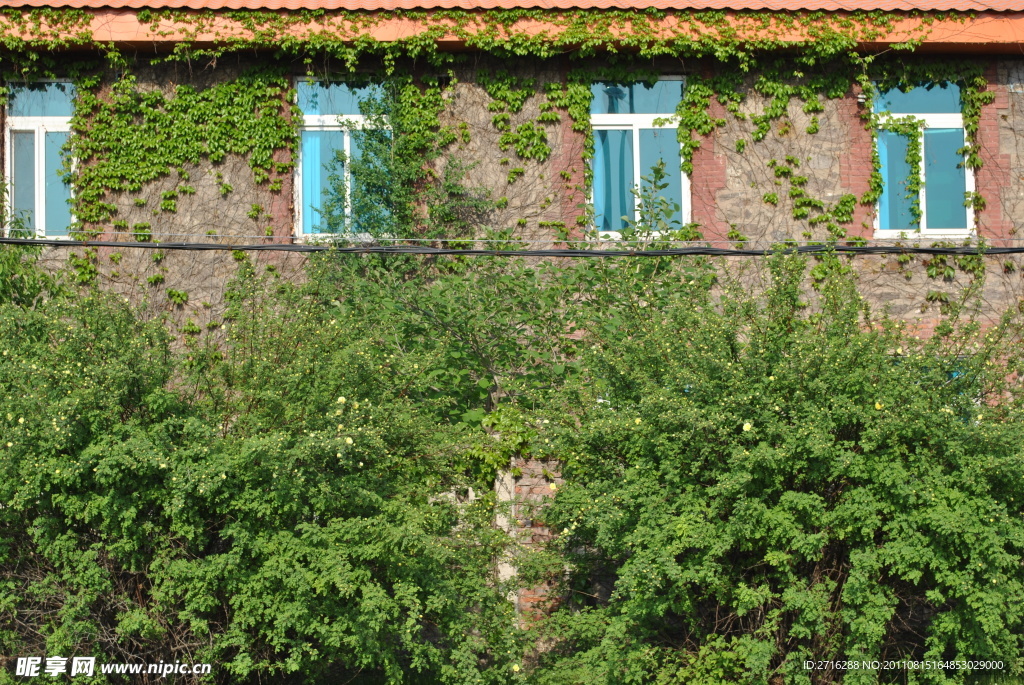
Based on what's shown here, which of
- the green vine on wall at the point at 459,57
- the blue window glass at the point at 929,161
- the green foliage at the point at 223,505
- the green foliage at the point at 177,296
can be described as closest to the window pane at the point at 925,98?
the blue window glass at the point at 929,161

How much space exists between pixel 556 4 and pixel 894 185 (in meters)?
4.05

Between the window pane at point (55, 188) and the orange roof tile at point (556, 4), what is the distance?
135 cm

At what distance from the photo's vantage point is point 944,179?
37.2 ft

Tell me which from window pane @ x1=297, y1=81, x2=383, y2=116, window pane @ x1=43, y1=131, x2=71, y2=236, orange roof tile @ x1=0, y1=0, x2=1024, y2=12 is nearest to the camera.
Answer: orange roof tile @ x1=0, y1=0, x2=1024, y2=12

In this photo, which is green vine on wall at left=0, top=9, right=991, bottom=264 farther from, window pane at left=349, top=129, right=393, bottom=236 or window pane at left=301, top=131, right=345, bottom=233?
window pane at left=349, top=129, right=393, bottom=236

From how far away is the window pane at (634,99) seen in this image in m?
11.3

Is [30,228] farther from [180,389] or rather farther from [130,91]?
[180,389]

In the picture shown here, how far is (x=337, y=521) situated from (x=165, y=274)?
4769 mm

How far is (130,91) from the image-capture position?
35.6 ft

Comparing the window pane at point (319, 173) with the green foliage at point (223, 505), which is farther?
the window pane at point (319, 173)

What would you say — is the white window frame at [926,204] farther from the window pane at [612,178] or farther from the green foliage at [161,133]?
the green foliage at [161,133]

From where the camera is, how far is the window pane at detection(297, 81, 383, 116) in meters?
11.2

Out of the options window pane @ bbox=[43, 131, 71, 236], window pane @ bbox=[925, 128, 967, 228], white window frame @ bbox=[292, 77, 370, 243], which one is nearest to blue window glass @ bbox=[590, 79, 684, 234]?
white window frame @ bbox=[292, 77, 370, 243]

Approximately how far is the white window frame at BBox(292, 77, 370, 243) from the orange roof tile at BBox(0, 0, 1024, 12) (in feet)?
2.85
